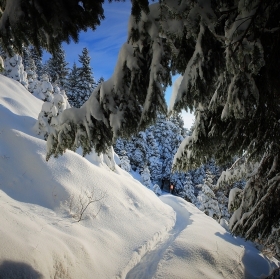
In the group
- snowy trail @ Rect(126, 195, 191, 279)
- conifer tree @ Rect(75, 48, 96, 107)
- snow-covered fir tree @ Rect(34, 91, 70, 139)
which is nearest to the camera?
snowy trail @ Rect(126, 195, 191, 279)

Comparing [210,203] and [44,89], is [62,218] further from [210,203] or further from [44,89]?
[44,89]

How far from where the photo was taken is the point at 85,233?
657 cm

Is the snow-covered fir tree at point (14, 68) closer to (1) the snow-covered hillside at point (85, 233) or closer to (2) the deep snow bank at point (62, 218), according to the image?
(2) the deep snow bank at point (62, 218)

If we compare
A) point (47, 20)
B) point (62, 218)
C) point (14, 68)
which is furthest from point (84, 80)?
point (47, 20)

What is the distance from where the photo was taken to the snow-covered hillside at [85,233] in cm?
495

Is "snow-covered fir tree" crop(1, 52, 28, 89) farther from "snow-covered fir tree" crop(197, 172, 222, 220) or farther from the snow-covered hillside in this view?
"snow-covered fir tree" crop(197, 172, 222, 220)

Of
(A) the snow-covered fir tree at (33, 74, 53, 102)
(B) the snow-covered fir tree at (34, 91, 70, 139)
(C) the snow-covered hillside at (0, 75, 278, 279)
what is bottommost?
(C) the snow-covered hillside at (0, 75, 278, 279)

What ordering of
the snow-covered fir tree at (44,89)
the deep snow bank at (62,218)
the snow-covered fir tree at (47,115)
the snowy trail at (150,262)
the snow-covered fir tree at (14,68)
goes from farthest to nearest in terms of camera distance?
the snow-covered fir tree at (44,89), the snow-covered fir tree at (14,68), the snow-covered fir tree at (47,115), the snowy trail at (150,262), the deep snow bank at (62,218)

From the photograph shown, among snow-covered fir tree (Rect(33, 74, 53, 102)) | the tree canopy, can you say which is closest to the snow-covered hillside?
the tree canopy

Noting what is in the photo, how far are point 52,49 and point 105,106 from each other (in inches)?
34.4

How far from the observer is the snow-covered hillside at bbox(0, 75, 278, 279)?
16.3 ft

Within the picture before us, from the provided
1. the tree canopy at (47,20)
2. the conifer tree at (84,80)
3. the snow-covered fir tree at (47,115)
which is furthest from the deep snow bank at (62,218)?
the conifer tree at (84,80)

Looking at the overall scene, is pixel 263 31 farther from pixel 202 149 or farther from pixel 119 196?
pixel 119 196

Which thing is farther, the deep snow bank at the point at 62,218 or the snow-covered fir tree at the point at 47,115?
the snow-covered fir tree at the point at 47,115
